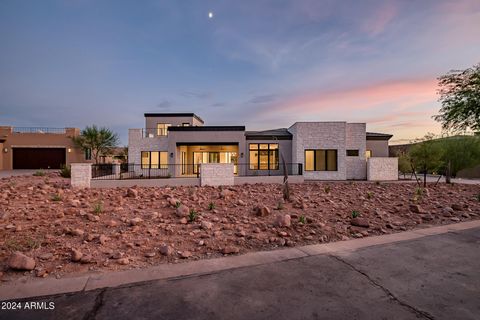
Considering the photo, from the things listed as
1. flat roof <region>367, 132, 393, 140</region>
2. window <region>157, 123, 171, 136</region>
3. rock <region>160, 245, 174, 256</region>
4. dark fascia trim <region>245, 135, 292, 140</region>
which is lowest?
rock <region>160, 245, 174, 256</region>

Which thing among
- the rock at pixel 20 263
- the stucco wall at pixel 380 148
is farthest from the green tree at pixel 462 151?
the rock at pixel 20 263

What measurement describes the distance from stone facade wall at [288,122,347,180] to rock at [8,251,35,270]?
18689 millimetres

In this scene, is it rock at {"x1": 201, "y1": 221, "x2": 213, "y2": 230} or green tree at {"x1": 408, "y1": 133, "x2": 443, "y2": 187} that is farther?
green tree at {"x1": 408, "y1": 133, "x2": 443, "y2": 187}

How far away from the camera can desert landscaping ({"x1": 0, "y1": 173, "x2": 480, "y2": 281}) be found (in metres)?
4.27

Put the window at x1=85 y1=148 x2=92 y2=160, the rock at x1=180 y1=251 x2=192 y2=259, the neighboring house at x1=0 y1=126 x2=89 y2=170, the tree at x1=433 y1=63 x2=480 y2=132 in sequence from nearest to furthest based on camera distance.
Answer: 1. the rock at x1=180 y1=251 x2=192 y2=259
2. the tree at x1=433 y1=63 x2=480 y2=132
3. the neighboring house at x1=0 y1=126 x2=89 y2=170
4. the window at x1=85 y1=148 x2=92 y2=160

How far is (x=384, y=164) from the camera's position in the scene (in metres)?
20.1

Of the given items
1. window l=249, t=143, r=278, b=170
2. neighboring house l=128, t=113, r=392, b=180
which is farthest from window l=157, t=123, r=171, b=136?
window l=249, t=143, r=278, b=170

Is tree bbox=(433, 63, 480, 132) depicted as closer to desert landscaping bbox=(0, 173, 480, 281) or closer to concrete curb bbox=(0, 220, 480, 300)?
desert landscaping bbox=(0, 173, 480, 281)

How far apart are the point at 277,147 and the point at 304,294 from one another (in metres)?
19.3

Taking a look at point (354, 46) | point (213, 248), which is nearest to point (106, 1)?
point (354, 46)

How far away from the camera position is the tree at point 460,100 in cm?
1255

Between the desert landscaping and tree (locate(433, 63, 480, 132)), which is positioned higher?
tree (locate(433, 63, 480, 132))

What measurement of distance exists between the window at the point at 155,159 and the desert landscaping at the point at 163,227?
12286 mm

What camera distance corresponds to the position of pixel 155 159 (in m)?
22.3
